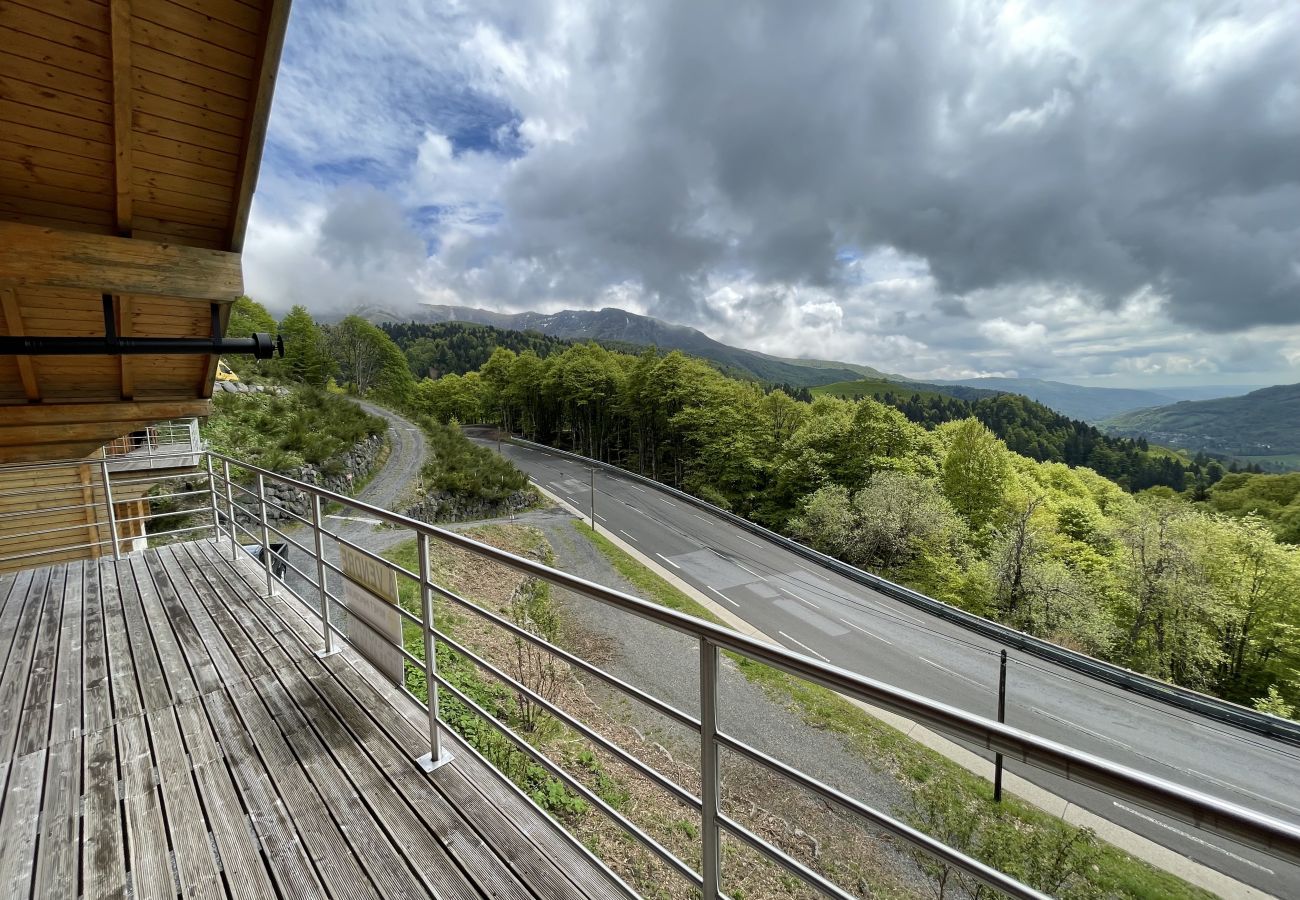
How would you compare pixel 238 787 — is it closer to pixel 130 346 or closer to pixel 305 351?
pixel 130 346

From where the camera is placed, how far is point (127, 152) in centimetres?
303

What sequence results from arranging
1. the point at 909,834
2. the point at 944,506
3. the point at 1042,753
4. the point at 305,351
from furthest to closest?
the point at 305,351 → the point at 944,506 → the point at 909,834 → the point at 1042,753

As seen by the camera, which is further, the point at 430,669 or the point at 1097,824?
the point at 1097,824

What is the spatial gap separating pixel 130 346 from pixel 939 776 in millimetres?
13094

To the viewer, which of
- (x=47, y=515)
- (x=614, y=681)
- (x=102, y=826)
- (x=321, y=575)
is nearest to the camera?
(x=614, y=681)

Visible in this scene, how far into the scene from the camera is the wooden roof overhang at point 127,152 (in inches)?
103

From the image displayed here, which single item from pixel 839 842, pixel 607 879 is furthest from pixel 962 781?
pixel 607 879

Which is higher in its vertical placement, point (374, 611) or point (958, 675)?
point (374, 611)

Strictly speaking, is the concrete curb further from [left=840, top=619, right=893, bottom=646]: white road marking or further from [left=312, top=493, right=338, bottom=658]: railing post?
[left=312, top=493, right=338, bottom=658]: railing post

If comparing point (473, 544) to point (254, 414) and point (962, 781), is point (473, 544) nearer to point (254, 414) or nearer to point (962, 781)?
point (962, 781)

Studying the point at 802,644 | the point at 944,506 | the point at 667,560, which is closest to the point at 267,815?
the point at 802,644

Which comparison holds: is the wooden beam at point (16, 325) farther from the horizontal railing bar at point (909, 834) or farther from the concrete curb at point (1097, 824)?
the concrete curb at point (1097, 824)

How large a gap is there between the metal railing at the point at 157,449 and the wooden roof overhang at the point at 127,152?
925 centimetres

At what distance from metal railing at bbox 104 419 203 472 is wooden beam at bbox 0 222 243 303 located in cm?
930
